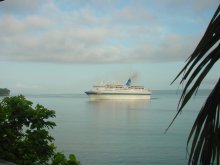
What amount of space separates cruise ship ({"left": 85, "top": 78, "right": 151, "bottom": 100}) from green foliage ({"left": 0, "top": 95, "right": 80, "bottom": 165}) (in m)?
67.3

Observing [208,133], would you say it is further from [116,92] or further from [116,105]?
[116,92]

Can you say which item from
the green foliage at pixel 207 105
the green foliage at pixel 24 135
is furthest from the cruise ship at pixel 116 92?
the green foliage at pixel 207 105

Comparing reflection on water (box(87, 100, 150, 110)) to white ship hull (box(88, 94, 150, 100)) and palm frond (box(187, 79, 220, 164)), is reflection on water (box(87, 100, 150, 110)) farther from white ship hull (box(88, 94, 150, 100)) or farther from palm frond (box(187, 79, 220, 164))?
palm frond (box(187, 79, 220, 164))

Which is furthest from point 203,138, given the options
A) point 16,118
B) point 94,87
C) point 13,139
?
point 94,87

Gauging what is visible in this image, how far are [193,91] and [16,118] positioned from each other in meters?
3.64

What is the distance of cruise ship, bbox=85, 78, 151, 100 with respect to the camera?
7212cm

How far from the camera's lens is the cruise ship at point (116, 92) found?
237 feet

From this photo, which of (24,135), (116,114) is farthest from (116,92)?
(24,135)

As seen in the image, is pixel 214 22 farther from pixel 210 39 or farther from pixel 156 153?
pixel 156 153

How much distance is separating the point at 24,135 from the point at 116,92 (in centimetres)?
6883

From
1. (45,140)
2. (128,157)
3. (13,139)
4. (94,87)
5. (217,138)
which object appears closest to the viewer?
(217,138)

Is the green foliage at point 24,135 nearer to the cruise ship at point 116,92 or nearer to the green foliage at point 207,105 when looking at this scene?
the green foliage at point 207,105

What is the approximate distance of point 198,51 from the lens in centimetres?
90

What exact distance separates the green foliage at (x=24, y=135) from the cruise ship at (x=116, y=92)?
67.3 m
